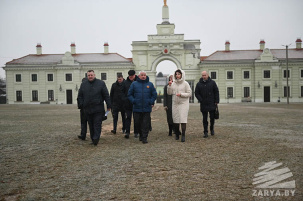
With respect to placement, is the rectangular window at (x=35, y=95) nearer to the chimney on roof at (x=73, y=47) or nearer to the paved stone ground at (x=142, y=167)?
the chimney on roof at (x=73, y=47)

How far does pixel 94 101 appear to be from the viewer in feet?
25.7

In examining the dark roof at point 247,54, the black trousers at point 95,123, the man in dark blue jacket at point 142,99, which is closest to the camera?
the black trousers at point 95,123

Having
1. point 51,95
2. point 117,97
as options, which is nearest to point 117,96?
point 117,97

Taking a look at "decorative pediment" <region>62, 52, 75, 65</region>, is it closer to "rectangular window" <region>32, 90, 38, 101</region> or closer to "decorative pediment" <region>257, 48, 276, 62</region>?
"rectangular window" <region>32, 90, 38, 101</region>

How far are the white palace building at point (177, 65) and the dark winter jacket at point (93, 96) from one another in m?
41.3

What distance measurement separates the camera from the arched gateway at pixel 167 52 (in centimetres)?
4906

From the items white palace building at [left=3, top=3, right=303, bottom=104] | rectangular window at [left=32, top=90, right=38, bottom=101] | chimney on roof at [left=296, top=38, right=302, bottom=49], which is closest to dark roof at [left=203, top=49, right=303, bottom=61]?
white palace building at [left=3, top=3, right=303, bottom=104]

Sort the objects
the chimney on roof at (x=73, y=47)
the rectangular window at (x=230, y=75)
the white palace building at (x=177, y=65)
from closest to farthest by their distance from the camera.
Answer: the white palace building at (x=177, y=65) → the rectangular window at (x=230, y=75) → the chimney on roof at (x=73, y=47)

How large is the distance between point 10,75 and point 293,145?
5188cm

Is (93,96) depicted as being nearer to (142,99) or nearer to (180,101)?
(142,99)

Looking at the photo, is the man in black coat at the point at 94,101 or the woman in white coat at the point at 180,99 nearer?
the man in black coat at the point at 94,101

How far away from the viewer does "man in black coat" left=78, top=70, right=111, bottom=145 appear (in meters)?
7.81

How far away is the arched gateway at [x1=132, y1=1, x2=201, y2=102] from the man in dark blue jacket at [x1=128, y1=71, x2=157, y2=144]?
133 feet

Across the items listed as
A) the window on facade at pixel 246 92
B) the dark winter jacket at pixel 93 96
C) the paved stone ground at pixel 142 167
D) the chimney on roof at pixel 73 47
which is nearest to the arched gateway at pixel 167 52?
the window on facade at pixel 246 92
